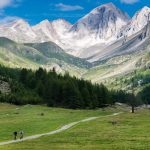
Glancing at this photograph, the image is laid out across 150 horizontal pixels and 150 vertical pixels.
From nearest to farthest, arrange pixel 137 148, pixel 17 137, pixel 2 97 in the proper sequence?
pixel 137 148 → pixel 17 137 → pixel 2 97

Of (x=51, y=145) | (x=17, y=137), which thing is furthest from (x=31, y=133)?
(x=51, y=145)

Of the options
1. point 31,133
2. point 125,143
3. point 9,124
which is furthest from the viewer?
point 9,124

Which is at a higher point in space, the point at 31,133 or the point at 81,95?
the point at 81,95

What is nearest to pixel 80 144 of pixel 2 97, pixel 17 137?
pixel 17 137

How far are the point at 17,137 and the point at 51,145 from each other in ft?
63.1

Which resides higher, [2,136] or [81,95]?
[81,95]

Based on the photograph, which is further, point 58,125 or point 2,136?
point 58,125

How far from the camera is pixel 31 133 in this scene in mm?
88438

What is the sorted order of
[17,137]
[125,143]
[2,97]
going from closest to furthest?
[125,143]
[17,137]
[2,97]

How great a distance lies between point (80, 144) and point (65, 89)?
442 feet

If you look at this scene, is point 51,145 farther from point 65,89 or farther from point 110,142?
point 65,89

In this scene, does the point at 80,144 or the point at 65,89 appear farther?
the point at 65,89

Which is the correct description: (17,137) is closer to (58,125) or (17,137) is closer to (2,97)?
(58,125)

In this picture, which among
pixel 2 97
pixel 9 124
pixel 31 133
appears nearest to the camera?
pixel 31 133
